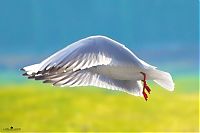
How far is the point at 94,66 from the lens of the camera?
1.07 m

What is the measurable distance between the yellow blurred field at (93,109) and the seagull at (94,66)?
46 cm

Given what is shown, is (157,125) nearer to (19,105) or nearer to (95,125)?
(95,125)

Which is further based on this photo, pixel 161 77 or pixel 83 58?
pixel 161 77

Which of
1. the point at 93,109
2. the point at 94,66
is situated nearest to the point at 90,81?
the point at 94,66

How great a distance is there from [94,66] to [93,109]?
64cm

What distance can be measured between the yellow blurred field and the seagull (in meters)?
0.46

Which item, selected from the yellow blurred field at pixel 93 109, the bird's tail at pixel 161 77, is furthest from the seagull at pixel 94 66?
the yellow blurred field at pixel 93 109

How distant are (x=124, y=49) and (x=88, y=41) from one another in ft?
0.28

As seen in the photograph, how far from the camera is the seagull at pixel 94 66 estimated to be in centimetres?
94

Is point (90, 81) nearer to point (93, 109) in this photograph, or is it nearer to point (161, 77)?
point (161, 77)

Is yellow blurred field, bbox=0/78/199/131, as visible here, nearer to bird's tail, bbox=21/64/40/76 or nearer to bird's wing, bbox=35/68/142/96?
bird's wing, bbox=35/68/142/96

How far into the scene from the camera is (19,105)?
162 cm

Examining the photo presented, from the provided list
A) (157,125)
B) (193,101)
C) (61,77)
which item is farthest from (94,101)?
(61,77)

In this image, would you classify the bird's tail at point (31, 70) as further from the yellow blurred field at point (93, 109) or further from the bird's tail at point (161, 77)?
the yellow blurred field at point (93, 109)
